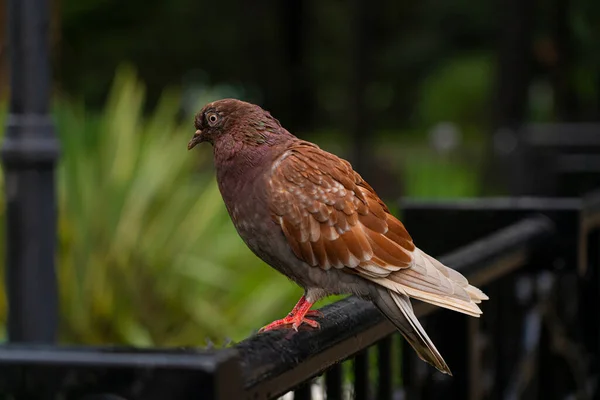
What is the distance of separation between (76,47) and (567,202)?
54.6ft

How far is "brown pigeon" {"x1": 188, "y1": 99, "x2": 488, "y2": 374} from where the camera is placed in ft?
5.25

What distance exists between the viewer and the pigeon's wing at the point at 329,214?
1606 millimetres

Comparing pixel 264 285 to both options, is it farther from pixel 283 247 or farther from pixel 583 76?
pixel 583 76

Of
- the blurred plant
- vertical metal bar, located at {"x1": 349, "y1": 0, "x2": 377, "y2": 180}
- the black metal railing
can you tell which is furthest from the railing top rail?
vertical metal bar, located at {"x1": 349, "y1": 0, "x2": 377, "y2": 180}

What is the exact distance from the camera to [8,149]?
377 centimetres

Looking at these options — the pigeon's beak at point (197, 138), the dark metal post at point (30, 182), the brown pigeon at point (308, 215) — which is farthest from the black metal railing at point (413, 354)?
the dark metal post at point (30, 182)

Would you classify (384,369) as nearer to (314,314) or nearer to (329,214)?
(314,314)

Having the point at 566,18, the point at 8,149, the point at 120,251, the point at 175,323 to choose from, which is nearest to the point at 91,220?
the point at 120,251

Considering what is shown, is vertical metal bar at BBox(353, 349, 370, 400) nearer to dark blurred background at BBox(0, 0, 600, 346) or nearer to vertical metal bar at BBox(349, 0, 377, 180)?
dark blurred background at BBox(0, 0, 600, 346)

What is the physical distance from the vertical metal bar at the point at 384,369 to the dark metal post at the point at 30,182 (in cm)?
170

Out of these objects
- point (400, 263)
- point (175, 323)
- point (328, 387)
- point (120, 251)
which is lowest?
point (175, 323)

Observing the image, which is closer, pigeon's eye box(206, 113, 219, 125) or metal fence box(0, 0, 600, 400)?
pigeon's eye box(206, 113, 219, 125)

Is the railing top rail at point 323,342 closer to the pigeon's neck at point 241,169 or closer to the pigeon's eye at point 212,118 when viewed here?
the pigeon's neck at point 241,169

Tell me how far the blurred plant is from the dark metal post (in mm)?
1282
